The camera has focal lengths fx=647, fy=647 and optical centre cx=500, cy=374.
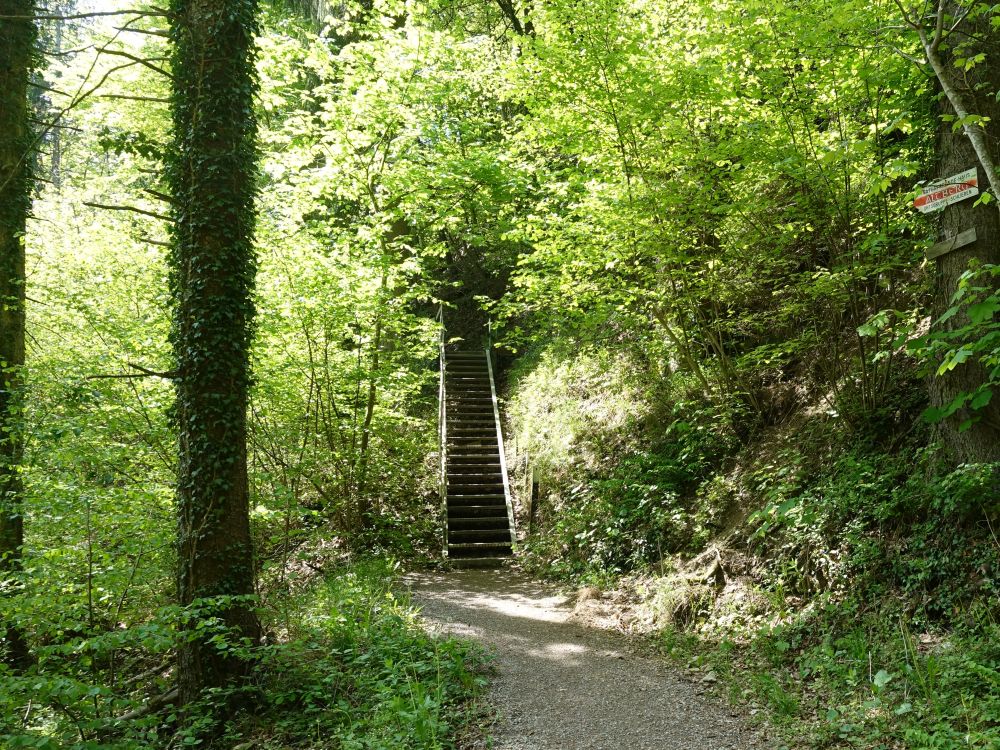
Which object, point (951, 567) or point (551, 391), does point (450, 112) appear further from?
point (951, 567)

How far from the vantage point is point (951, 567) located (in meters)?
4.27

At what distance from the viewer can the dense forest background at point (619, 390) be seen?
423cm

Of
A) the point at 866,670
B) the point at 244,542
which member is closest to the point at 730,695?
the point at 866,670

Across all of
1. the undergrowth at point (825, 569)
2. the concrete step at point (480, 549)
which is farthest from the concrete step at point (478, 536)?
the undergrowth at point (825, 569)

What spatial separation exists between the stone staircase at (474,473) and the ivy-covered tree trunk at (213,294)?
5.30 m

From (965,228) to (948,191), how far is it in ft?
1.04

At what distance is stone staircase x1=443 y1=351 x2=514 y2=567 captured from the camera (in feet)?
34.1

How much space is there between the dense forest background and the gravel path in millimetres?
348

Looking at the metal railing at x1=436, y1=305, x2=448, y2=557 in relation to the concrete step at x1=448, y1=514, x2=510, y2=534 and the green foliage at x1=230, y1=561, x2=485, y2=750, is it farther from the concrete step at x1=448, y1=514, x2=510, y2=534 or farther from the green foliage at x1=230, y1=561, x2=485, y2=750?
the green foliage at x1=230, y1=561, x2=485, y2=750

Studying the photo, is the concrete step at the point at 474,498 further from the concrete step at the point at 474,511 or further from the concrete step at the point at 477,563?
the concrete step at the point at 477,563

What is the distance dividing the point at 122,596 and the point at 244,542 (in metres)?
1.14

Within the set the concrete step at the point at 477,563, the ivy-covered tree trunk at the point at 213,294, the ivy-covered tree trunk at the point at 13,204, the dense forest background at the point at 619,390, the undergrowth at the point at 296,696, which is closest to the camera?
the undergrowth at the point at 296,696

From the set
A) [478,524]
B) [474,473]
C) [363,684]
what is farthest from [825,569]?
[474,473]

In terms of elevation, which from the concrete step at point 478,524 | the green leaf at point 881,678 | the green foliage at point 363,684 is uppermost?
the concrete step at point 478,524
